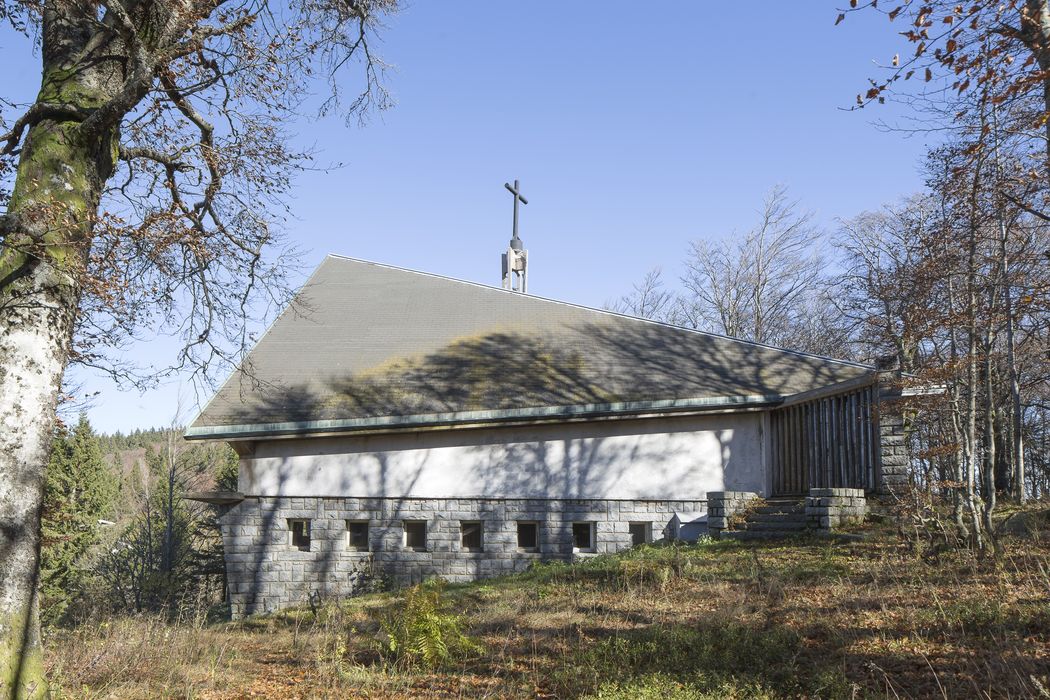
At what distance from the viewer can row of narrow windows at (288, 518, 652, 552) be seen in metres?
14.6

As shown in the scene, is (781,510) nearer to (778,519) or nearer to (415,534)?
(778,519)

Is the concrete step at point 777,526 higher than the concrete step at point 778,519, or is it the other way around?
→ the concrete step at point 778,519

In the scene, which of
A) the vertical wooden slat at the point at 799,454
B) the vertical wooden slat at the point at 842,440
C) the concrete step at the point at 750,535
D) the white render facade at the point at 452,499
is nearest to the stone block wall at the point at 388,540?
the white render facade at the point at 452,499

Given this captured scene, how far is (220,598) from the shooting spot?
78.9 ft

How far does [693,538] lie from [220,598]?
15684 mm

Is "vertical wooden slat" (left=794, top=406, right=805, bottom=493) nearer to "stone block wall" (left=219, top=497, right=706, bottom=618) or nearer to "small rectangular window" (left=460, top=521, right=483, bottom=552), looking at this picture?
"stone block wall" (left=219, top=497, right=706, bottom=618)

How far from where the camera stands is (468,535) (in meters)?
14.7

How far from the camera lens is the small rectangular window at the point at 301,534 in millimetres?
14727

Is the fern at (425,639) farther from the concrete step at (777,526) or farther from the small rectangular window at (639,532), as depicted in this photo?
the small rectangular window at (639,532)

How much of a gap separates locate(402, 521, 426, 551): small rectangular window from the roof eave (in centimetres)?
179

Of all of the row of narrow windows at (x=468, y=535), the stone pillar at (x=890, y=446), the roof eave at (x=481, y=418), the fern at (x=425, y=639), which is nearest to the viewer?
the fern at (x=425, y=639)

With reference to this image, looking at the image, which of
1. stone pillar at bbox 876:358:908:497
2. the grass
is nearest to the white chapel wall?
stone pillar at bbox 876:358:908:497

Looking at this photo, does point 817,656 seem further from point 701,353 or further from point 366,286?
point 366,286

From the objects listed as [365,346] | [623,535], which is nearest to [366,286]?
[365,346]
